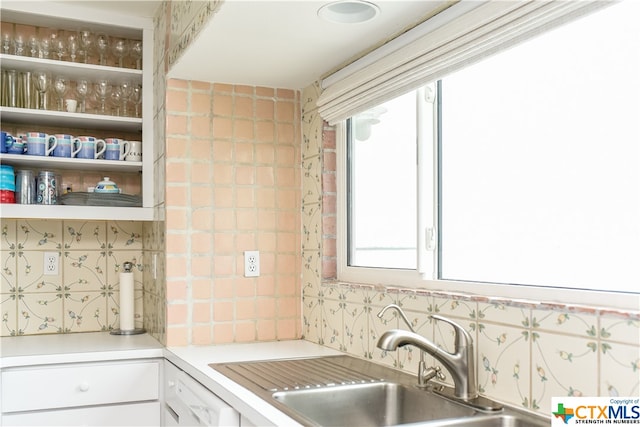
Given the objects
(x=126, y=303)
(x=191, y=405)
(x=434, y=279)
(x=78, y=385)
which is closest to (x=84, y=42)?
(x=126, y=303)

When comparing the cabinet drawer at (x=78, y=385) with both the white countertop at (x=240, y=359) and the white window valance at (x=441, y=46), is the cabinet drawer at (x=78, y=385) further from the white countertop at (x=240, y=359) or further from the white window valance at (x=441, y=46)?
the white window valance at (x=441, y=46)

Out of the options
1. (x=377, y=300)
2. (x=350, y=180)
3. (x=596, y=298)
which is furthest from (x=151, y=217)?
(x=596, y=298)

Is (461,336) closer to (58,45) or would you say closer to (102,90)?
(102,90)

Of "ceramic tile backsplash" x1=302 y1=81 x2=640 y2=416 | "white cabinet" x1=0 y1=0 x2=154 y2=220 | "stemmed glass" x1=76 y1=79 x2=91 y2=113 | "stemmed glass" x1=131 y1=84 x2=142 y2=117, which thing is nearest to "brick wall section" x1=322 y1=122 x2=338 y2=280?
"ceramic tile backsplash" x1=302 y1=81 x2=640 y2=416

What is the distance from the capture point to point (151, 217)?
281 centimetres

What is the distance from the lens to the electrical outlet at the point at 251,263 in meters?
2.63

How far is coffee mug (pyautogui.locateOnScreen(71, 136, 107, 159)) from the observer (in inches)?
109

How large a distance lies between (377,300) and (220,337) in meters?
0.80

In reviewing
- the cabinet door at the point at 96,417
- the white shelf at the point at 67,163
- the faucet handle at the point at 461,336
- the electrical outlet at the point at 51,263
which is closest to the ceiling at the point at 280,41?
the white shelf at the point at 67,163

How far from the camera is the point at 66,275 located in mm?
2984

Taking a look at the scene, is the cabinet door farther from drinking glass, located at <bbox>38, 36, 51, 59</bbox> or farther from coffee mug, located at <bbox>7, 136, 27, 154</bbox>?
drinking glass, located at <bbox>38, 36, 51, 59</bbox>

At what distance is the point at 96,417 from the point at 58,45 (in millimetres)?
1600

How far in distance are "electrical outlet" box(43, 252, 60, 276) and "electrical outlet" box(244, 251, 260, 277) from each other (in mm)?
981

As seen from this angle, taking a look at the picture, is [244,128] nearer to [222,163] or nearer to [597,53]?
[222,163]
